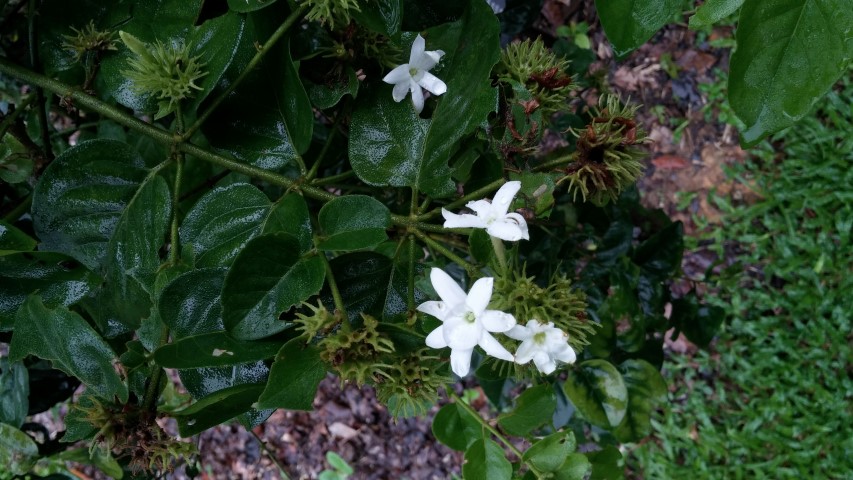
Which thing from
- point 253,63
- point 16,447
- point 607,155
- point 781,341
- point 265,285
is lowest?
point 781,341

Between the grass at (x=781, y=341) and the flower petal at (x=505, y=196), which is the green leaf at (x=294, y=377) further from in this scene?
the grass at (x=781, y=341)

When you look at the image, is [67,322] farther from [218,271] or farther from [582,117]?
[582,117]

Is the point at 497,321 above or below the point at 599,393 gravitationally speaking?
above

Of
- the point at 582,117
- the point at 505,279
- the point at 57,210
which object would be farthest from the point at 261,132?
the point at 582,117

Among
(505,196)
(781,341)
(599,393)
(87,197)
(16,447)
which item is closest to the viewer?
(505,196)

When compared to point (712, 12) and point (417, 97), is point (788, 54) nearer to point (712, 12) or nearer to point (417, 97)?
point (712, 12)

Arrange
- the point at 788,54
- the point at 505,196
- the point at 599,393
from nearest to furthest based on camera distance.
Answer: the point at 788,54 → the point at 505,196 → the point at 599,393

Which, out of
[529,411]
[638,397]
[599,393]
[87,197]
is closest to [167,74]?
[87,197]

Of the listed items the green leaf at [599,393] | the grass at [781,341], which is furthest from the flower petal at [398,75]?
the grass at [781,341]
